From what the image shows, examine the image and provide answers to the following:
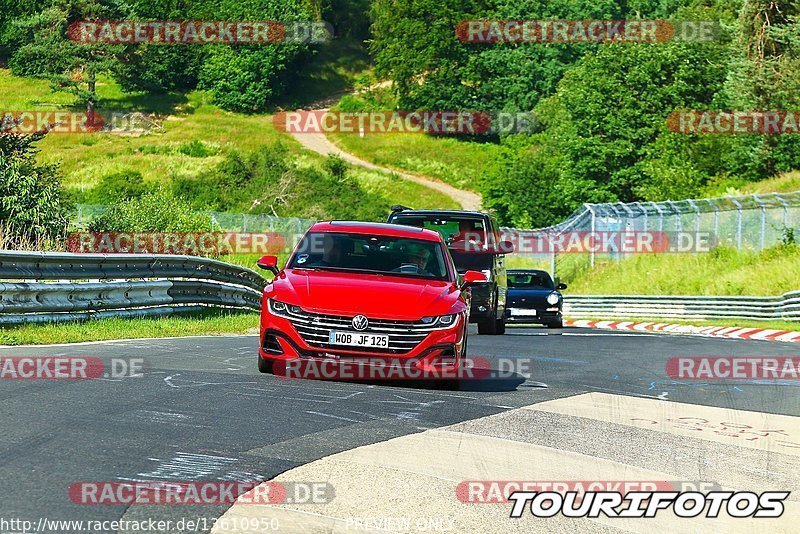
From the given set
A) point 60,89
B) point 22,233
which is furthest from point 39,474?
point 60,89

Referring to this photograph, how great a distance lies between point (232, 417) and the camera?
9234 mm

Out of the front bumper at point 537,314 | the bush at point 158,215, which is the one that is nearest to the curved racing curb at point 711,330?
the front bumper at point 537,314

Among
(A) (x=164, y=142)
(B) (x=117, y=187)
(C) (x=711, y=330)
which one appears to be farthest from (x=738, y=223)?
(A) (x=164, y=142)

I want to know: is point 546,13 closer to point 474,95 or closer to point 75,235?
point 474,95

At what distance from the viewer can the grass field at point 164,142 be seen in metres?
82.8

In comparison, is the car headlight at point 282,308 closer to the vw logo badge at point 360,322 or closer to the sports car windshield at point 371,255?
the vw logo badge at point 360,322

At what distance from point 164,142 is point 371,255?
80.1 m

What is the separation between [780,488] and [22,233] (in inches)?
713

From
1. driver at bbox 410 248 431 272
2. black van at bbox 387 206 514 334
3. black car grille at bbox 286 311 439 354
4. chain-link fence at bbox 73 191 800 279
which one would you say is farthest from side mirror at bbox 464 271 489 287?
chain-link fence at bbox 73 191 800 279

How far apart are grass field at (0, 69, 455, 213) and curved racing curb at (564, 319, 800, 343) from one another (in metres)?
46.6

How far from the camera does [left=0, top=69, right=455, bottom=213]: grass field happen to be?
82.8 m

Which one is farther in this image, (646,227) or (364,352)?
(646,227)

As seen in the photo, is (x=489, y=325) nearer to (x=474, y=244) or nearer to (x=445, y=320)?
(x=474, y=244)

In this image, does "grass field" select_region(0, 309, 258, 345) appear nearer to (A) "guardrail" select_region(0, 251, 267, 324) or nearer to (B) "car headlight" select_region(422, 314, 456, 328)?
(A) "guardrail" select_region(0, 251, 267, 324)
